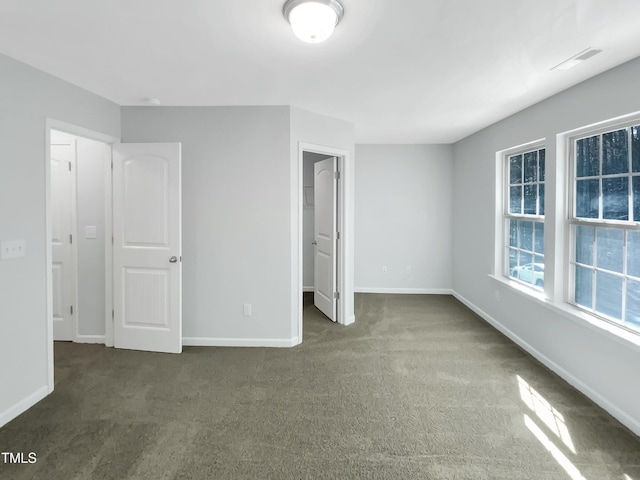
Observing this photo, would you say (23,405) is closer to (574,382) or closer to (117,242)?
(117,242)

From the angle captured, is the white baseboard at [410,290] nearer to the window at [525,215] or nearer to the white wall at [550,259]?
the white wall at [550,259]

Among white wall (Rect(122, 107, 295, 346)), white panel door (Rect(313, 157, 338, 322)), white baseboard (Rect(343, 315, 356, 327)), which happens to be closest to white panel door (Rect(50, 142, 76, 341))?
white wall (Rect(122, 107, 295, 346))

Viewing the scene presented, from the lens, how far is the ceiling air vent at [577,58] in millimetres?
2312

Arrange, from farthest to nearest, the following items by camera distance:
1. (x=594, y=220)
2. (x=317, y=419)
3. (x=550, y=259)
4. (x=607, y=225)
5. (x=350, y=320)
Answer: (x=350, y=320), (x=550, y=259), (x=594, y=220), (x=607, y=225), (x=317, y=419)

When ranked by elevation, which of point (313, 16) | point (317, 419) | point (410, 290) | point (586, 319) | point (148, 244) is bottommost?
point (317, 419)

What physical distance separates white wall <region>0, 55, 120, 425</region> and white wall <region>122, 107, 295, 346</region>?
1.08m

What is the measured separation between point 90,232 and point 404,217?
14.4ft

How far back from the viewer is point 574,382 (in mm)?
2967

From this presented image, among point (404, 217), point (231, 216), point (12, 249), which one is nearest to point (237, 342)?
point (231, 216)

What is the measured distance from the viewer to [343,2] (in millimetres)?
1840

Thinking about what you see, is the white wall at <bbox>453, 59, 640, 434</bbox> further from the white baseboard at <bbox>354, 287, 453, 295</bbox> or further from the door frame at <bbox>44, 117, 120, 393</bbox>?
the door frame at <bbox>44, 117, 120, 393</bbox>

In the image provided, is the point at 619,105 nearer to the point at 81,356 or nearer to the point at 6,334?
the point at 6,334

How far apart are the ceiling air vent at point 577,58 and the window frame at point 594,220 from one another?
19.4 inches

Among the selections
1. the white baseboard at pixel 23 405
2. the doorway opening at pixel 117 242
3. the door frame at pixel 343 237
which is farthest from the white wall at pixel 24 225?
the door frame at pixel 343 237
